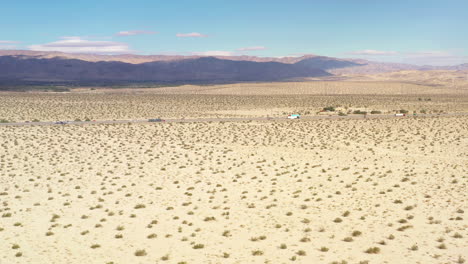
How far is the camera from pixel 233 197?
895 inches

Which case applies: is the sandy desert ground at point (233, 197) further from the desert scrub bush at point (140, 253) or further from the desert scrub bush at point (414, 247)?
the desert scrub bush at point (414, 247)

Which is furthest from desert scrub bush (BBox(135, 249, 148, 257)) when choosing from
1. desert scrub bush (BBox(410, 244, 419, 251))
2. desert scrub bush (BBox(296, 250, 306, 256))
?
desert scrub bush (BBox(410, 244, 419, 251))

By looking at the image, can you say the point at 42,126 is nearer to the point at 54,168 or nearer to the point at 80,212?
the point at 54,168

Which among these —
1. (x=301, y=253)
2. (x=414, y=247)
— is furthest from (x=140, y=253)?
(x=414, y=247)

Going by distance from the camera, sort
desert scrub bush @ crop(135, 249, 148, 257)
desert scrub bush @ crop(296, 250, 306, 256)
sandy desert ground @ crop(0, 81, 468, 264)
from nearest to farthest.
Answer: desert scrub bush @ crop(296, 250, 306, 256), desert scrub bush @ crop(135, 249, 148, 257), sandy desert ground @ crop(0, 81, 468, 264)

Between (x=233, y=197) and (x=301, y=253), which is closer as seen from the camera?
(x=301, y=253)

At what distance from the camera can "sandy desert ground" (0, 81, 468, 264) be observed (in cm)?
1515

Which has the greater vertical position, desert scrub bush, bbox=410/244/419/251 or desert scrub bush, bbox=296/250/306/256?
desert scrub bush, bbox=410/244/419/251

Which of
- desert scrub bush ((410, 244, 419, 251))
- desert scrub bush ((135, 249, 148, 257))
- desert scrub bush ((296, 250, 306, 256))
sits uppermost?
desert scrub bush ((410, 244, 419, 251))

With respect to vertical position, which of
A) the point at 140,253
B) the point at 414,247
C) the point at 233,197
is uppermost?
the point at 414,247

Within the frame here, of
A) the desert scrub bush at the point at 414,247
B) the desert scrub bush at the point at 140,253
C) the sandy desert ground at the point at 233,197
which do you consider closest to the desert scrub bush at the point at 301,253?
the sandy desert ground at the point at 233,197

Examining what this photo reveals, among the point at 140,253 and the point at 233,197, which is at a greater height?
the point at 140,253

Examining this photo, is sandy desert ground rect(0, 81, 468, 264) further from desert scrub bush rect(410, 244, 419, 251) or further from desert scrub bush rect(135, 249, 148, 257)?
desert scrub bush rect(410, 244, 419, 251)

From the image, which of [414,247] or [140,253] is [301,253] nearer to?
[414,247]
